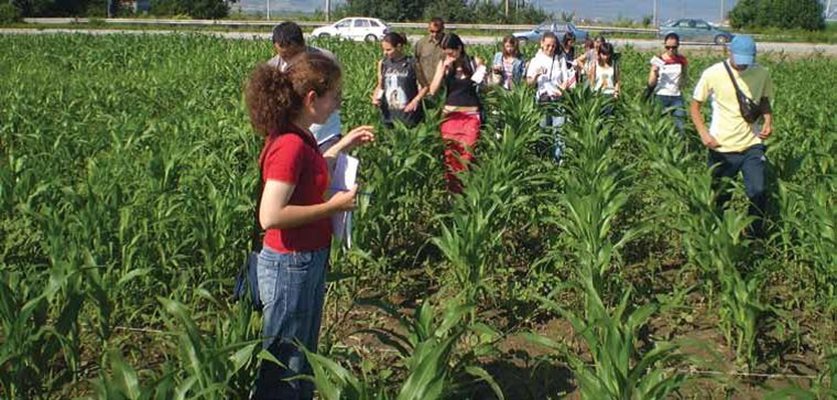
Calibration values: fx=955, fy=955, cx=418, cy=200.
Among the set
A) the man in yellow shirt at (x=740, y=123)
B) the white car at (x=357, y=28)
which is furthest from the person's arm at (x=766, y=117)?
the white car at (x=357, y=28)

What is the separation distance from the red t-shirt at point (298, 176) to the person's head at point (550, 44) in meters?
6.26

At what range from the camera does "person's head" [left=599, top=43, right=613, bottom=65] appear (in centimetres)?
976

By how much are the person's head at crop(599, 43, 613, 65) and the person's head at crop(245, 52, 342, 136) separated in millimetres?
6961

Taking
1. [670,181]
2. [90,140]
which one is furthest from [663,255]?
[90,140]

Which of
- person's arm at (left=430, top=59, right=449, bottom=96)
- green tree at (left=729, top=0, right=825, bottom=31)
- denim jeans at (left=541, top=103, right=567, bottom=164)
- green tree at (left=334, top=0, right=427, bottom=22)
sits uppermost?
green tree at (left=334, top=0, right=427, bottom=22)

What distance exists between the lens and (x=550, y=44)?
9281 mm

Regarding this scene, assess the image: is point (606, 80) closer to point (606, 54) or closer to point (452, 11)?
point (606, 54)

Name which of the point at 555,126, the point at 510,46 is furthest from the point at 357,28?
the point at 555,126

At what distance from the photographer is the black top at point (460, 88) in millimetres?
7207

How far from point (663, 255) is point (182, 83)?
933 centimetres

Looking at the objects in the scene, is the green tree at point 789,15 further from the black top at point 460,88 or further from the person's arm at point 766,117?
the person's arm at point 766,117

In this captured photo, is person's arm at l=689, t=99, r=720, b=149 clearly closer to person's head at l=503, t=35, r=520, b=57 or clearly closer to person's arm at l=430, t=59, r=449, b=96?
person's arm at l=430, t=59, r=449, b=96

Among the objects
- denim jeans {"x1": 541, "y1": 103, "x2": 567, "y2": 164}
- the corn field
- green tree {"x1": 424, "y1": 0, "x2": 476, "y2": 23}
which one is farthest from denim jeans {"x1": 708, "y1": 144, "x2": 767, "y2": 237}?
green tree {"x1": 424, "y1": 0, "x2": 476, "y2": 23}

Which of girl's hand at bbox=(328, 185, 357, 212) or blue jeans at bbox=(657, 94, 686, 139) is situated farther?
blue jeans at bbox=(657, 94, 686, 139)
